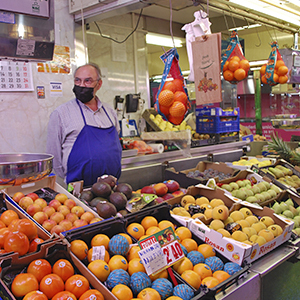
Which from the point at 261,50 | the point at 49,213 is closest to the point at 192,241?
the point at 49,213

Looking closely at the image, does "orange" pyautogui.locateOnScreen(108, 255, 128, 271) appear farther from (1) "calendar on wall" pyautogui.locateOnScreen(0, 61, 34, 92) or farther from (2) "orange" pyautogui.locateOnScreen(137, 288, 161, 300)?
(1) "calendar on wall" pyautogui.locateOnScreen(0, 61, 34, 92)

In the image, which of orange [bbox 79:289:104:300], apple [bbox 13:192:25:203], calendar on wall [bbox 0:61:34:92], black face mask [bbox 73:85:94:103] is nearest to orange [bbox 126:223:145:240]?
orange [bbox 79:289:104:300]

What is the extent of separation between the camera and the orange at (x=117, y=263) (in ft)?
4.85

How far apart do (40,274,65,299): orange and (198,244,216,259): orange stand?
0.81 m

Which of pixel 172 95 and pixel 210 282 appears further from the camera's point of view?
pixel 172 95

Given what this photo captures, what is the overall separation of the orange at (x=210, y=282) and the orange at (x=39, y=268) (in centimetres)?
73

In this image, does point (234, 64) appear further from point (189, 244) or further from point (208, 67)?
point (189, 244)

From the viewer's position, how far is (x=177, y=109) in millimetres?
2520

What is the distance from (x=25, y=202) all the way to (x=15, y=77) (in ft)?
6.64

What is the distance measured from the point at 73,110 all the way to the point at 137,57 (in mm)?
2974

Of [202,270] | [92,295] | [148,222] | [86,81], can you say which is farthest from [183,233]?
[86,81]

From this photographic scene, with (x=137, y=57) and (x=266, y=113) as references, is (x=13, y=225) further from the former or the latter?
(x=266, y=113)

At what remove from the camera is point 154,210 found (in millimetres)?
1987

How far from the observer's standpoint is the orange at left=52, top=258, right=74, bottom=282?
133cm
